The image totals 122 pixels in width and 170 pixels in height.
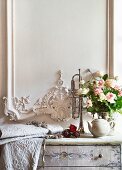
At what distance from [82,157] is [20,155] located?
43cm

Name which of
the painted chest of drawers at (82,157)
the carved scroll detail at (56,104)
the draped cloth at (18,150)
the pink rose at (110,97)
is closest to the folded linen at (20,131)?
the draped cloth at (18,150)

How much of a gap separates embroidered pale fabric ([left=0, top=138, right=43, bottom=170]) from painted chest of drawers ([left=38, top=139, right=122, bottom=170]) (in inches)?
2.8

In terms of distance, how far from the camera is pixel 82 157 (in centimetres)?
234

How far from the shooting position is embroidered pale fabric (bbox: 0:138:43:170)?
90.6 inches

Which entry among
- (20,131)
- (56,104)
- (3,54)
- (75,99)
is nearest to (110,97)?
(75,99)

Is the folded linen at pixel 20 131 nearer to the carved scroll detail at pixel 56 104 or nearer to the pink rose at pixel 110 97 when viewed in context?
the carved scroll detail at pixel 56 104

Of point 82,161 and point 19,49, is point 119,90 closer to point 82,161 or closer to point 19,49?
point 82,161

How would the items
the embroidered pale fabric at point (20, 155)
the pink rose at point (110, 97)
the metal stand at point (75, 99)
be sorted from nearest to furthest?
1. the embroidered pale fabric at point (20, 155)
2. the pink rose at point (110, 97)
3. the metal stand at point (75, 99)

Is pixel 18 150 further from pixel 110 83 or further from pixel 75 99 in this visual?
pixel 110 83

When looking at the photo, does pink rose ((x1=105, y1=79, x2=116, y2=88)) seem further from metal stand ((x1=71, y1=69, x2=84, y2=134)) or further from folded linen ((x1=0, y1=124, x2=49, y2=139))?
folded linen ((x1=0, y1=124, x2=49, y2=139))

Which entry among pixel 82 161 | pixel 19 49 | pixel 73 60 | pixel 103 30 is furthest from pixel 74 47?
pixel 82 161

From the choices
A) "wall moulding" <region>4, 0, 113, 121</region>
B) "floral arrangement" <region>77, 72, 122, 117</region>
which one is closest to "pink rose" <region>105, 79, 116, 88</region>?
"floral arrangement" <region>77, 72, 122, 117</region>

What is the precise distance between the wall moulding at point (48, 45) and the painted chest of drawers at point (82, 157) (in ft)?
1.67

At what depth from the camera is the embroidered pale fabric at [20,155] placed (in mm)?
2301
